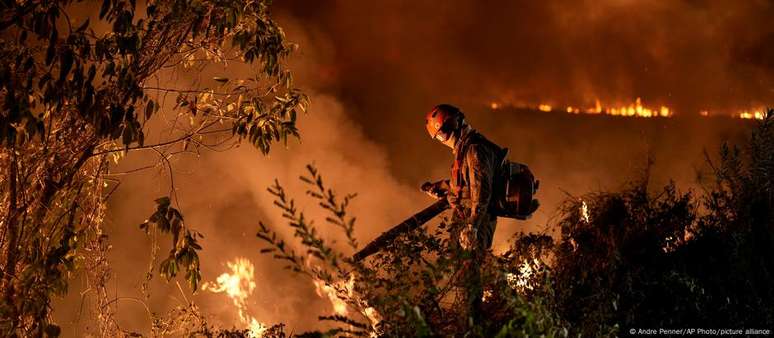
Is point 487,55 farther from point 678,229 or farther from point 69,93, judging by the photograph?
point 69,93

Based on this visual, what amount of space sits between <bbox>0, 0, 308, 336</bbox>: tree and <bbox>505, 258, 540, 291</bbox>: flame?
195 centimetres

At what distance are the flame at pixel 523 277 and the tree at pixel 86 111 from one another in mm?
1945

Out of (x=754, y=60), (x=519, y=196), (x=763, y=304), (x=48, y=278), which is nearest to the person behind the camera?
(x=763, y=304)

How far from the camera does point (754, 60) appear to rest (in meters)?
18.8

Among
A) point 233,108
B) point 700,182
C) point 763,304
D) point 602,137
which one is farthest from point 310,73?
point 763,304

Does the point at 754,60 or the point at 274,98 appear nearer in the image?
the point at 274,98

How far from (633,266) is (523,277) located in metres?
0.72

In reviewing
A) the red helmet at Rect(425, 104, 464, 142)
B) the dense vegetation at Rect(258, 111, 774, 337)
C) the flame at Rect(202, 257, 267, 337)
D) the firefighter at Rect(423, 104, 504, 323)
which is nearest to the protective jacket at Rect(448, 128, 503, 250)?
the firefighter at Rect(423, 104, 504, 323)

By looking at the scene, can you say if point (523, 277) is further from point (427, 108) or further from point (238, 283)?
point (427, 108)

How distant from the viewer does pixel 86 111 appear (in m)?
4.86

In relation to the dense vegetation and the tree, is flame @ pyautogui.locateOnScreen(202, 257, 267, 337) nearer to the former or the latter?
the tree

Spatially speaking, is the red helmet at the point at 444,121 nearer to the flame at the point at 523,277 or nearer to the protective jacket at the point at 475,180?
the protective jacket at the point at 475,180

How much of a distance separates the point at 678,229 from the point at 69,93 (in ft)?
13.4

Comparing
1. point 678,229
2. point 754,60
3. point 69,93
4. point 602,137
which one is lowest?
point 678,229
